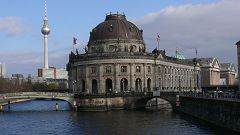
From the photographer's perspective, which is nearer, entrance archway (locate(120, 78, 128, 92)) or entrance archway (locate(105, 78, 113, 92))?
entrance archway (locate(120, 78, 128, 92))

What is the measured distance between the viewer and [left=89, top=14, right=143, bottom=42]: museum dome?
152 metres

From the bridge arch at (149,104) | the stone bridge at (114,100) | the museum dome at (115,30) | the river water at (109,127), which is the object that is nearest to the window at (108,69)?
the museum dome at (115,30)

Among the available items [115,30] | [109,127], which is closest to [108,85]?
[115,30]

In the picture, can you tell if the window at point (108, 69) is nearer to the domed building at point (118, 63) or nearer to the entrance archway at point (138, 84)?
the domed building at point (118, 63)

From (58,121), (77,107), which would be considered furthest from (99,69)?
(58,121)

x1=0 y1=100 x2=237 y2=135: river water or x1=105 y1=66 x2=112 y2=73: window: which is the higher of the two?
x1=105 y1=66 x2=112 y2=73: window

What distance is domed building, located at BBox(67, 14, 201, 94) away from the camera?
5561 inches

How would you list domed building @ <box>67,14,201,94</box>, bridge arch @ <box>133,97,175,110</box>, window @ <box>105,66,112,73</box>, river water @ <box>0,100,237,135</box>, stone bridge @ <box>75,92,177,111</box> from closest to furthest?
river water @ <box>0,100,237,135</box>
stone bridge @ <box>75,92,177,111</box>
bridge arch @ <box>133,97,175,110</box>
domed building @ <box>67,14,201,94</box>
window @ <box>105,66,112,73</box>

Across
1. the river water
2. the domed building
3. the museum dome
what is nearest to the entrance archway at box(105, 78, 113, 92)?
the domed building

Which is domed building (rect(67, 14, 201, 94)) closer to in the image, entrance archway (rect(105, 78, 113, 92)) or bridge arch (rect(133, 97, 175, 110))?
entrance archway (rect(105, 78, 113, 92))

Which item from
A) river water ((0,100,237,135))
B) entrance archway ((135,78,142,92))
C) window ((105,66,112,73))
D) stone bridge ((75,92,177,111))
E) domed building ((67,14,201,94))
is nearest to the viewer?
river water ((0,100,237,135))

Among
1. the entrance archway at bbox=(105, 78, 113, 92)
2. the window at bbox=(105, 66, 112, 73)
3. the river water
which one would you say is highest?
the window at bbox=(105, 66, 112, 73)

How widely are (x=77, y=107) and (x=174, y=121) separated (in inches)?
1561

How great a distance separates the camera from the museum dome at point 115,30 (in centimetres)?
15212
